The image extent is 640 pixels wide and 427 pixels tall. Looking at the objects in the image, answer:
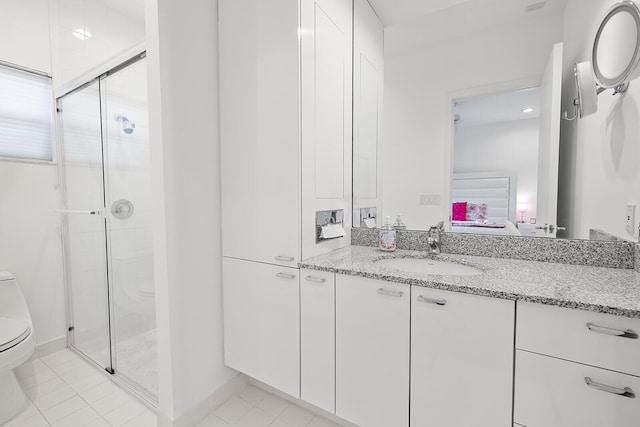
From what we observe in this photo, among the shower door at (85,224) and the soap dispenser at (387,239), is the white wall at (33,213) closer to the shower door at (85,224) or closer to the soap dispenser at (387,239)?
the shower door at (85,224)

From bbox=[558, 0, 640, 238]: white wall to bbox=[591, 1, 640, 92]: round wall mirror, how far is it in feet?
0.13

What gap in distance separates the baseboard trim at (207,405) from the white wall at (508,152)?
1.75 m

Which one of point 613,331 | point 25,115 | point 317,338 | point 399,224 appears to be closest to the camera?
point 613,331

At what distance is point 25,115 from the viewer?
1927 millimetres

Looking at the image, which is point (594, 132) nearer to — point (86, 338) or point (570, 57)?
point (570, 57)

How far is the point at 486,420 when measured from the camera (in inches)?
35.9

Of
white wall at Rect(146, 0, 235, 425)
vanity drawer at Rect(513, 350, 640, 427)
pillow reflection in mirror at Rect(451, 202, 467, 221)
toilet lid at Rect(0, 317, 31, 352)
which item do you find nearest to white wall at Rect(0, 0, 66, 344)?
toilet lid at Rect(0, 317, 31, 352)

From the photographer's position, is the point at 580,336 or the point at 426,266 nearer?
the point at 580,336

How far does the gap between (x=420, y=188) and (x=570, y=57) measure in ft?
2.74

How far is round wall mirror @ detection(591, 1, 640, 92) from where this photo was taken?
959 millimetres

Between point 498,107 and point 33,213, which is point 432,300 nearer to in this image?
point 498,107

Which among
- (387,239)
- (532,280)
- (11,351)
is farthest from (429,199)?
(11,351)

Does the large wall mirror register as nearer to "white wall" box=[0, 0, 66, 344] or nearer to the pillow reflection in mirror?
the pillow reflection in mirror

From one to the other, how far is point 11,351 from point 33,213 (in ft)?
3.28
